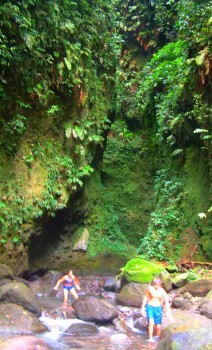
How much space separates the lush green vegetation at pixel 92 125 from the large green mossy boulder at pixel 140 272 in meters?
2.32

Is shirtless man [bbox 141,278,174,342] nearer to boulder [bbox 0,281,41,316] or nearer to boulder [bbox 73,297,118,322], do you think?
boulder [bbox 73,297,118,322]

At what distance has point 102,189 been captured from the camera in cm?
2022

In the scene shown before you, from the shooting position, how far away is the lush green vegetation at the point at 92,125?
1237 cm

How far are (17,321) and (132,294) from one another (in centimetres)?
379

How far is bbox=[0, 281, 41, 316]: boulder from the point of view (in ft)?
31.4

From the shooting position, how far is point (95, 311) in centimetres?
970

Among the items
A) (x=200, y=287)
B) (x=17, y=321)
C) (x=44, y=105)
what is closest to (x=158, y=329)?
(x=200, y=287)

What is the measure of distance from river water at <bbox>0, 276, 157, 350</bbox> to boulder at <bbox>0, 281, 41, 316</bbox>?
1.70ft

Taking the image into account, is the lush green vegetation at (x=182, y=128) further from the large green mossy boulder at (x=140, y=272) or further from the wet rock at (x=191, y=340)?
the wet rock at (x=191, y=340)

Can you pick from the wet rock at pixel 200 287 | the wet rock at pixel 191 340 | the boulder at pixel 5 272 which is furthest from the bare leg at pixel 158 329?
the boulder at pixel 5 272

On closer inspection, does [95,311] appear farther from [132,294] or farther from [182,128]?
[182,128]

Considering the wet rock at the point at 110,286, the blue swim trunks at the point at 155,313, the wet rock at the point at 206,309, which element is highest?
the wet rock at the point at 206,309

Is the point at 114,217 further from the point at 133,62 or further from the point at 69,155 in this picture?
the point at 133,62

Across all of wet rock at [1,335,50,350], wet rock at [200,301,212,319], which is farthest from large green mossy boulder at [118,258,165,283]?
wet rock at [1,335,50,350]
